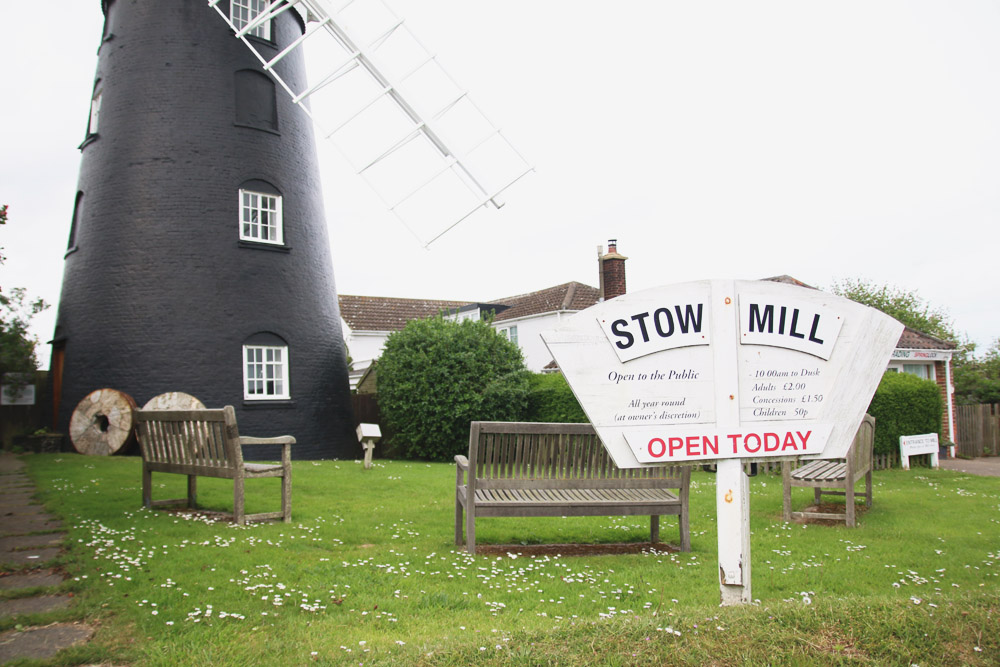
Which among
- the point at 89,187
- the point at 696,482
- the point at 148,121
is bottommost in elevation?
the point at 696,482

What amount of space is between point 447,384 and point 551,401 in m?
2.55

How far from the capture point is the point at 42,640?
3.88 m

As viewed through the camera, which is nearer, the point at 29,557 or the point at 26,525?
the point at 29,557

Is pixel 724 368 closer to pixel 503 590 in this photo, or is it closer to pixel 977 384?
pixel 503 590

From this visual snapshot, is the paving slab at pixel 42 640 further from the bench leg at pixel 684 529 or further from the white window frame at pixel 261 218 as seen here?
the white window frame at pixel 261 218

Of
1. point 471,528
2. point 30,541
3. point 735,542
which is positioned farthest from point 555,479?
point 30,541

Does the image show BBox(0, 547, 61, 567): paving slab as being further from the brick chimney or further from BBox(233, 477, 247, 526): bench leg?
the brick chimney

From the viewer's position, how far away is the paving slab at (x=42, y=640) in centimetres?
365

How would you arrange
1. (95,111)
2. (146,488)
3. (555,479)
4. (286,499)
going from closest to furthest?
1. (555,479)
2. (286,499)
3. (146,488)
4. (95,111)

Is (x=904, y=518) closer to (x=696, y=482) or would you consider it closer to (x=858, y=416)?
(x=696, y=482)

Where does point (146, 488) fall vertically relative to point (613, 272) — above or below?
below

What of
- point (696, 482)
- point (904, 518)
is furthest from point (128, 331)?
point (904, 518)

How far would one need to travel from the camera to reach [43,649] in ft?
12.2

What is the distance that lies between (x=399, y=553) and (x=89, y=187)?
49.0 ft
